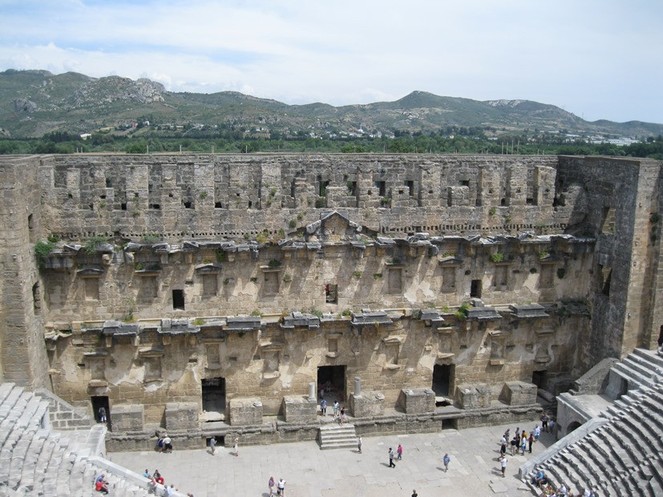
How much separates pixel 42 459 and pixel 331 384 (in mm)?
10647

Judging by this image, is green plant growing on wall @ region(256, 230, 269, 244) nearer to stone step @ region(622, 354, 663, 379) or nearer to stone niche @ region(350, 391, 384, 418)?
stone niche @ region(350, 391, 384, 418)

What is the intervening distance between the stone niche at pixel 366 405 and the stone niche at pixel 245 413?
10.5 feet

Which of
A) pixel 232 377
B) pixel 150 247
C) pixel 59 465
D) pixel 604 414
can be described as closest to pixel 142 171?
pixel 150 247

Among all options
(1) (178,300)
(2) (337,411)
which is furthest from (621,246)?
(1) (178,300)

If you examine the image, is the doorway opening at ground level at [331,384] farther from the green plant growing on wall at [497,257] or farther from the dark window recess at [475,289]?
the green plant growing on wall at [497,257]

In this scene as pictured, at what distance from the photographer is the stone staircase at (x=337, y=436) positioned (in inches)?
799

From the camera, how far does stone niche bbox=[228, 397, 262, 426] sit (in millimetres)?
20234

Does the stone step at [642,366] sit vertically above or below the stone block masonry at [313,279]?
below

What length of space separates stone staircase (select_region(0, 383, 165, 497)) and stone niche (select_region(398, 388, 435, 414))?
8.86 metres

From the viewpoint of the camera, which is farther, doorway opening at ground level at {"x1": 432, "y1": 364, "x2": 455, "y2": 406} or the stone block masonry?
doorway opening at ground level at {"x1": 432, "y1": 364, "x2": 455, "y2": 406}

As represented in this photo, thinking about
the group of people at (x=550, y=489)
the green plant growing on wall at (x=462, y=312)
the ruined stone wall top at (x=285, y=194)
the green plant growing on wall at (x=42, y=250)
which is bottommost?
the group of people at (x=550, y=489)

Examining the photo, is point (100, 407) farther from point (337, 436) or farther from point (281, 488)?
point (337, 436)

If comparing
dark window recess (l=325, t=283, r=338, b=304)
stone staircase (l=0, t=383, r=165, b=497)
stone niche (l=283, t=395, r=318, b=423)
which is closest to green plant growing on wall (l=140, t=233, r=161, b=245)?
stone staircase (l=0, t=383, r=165, b=497)

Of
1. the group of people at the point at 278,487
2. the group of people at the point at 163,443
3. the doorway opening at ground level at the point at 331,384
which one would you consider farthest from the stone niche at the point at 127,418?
the doorway opening at ground level at the point at 331,384
